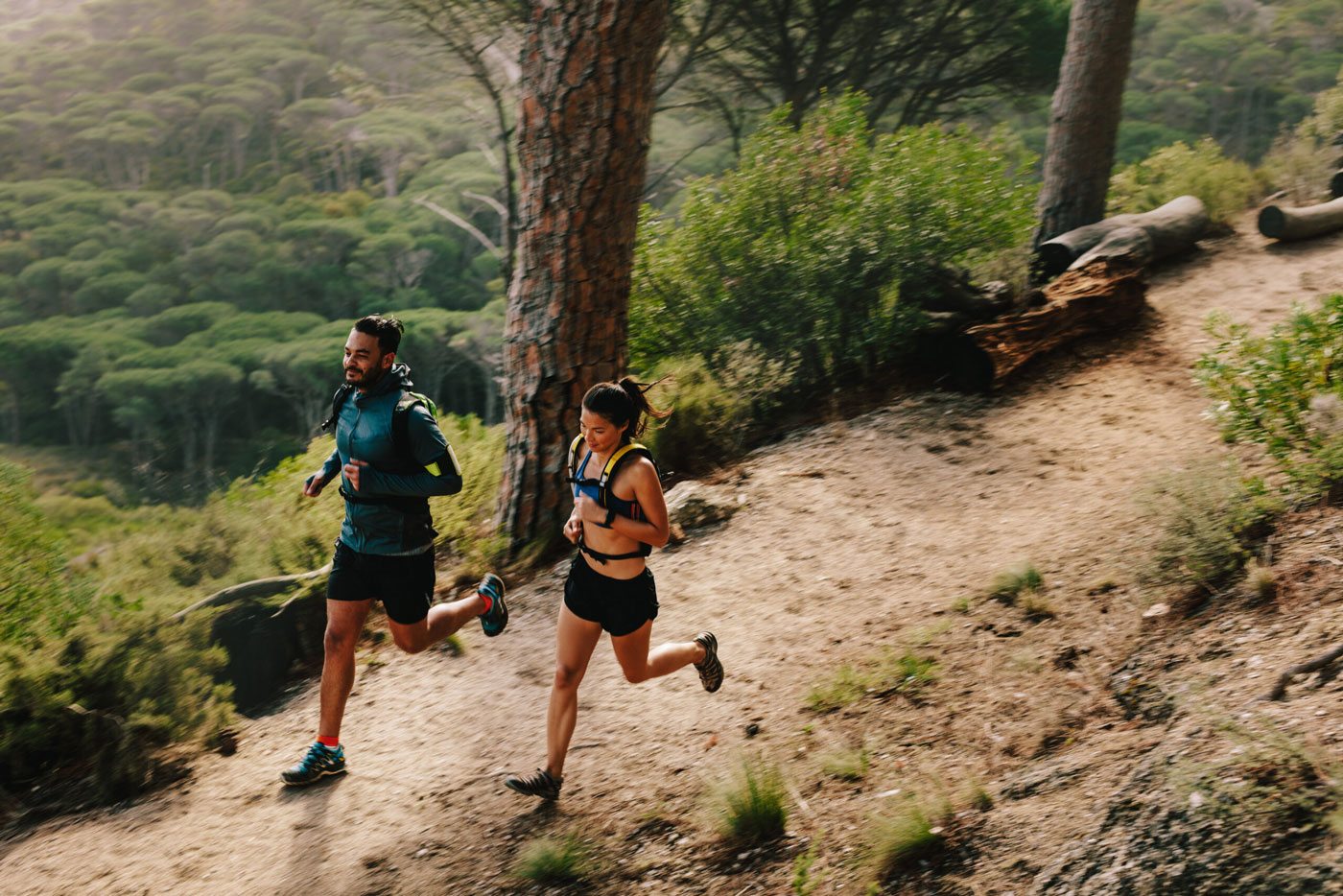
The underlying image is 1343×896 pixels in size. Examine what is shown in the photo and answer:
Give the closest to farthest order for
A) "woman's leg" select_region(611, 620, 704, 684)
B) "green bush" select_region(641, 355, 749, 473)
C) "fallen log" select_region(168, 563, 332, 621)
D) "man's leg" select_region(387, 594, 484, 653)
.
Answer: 1. "woman's leg" select_region(611, 620, 704, 684)
2. "man's leg" select_region(387, 594, 484, 653)
3. "fallen log" select_region(168, 563, 332, 621)
4. "green bush" select_region(641, 355, 749, 473)

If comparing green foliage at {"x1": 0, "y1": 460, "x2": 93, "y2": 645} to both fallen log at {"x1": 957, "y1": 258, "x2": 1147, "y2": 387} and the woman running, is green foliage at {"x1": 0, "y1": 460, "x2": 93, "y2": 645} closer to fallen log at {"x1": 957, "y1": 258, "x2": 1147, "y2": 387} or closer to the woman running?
the woman running

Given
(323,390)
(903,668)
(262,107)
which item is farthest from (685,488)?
(262,107)

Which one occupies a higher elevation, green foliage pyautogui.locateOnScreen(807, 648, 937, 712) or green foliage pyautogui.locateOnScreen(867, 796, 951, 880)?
green foliage pyautogui.locateOnScreen(867, 796, 951, 880)

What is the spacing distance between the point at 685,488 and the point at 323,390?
40613 millimetres

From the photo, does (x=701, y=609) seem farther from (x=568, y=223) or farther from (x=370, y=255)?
(x=370, y=255)

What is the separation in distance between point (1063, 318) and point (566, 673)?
5.80 meters

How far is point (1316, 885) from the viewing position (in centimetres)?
212

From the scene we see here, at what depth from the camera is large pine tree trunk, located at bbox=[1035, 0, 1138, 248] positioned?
9.63m

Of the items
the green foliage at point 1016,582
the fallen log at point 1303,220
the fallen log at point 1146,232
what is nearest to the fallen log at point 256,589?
the green foliage at point 1016,582

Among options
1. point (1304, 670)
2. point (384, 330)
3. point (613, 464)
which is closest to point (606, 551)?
point (613, 464)

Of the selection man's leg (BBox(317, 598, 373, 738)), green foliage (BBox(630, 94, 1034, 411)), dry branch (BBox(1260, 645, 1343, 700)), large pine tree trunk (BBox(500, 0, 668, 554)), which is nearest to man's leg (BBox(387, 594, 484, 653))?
man's leg (BBox(317, 598, 373, 738))

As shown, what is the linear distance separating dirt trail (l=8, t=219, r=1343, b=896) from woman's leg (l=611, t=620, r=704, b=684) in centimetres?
42

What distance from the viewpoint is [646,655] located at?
386 centimetres

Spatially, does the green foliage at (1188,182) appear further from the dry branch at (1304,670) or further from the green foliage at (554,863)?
the green foliage at (554,863)
